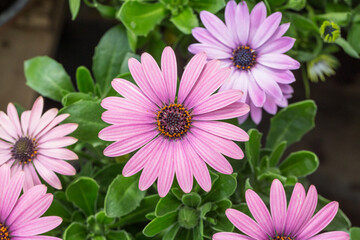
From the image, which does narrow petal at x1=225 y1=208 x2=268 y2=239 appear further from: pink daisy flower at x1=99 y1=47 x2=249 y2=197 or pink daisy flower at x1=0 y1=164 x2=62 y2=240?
pink daisy flower at x1=0 y1=164 x2=62 y2=240

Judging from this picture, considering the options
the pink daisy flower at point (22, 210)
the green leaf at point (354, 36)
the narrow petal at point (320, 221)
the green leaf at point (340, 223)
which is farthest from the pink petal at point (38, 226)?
the green leaf at point (354, 36)

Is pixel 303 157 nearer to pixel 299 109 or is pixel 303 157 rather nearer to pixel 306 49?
pixel 299 109

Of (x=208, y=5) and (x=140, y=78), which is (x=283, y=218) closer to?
(x=140, y=78)

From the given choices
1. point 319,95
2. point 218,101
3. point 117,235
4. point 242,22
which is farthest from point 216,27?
point 319,95

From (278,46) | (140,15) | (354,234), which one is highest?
(140,15)

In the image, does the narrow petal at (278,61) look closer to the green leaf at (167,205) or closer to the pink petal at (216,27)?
the pink petal at (216,27)
